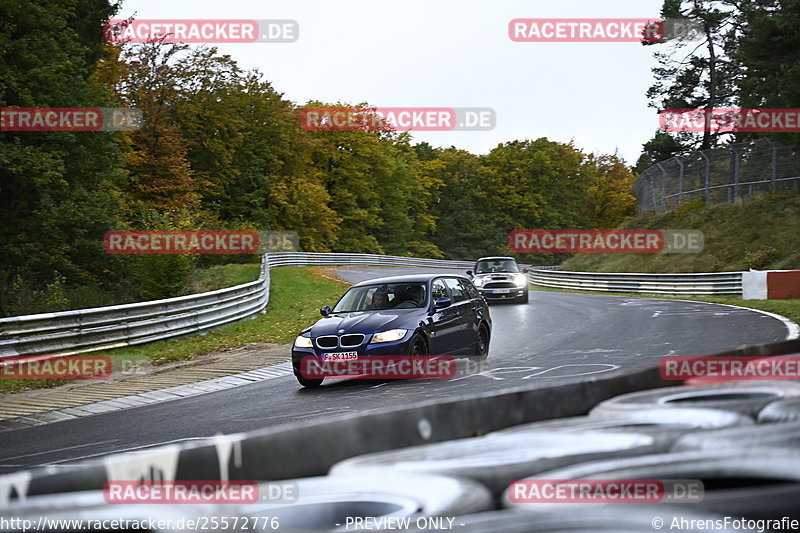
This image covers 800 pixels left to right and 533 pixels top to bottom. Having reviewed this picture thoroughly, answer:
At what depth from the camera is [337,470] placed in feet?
7.93

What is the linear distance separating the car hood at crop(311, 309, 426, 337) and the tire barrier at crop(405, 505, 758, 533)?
31.2 ft

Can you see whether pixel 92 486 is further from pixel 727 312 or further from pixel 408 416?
pixel 727 312

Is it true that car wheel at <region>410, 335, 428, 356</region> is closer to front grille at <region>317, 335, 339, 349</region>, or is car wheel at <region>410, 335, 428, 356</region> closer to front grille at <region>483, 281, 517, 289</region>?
front grille at <region>317, 335, 339, 349</region>

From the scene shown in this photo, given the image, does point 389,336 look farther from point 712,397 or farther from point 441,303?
point 712,397

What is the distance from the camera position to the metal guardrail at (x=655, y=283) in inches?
1224

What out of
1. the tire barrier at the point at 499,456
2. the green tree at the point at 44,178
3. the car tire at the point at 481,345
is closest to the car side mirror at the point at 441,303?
the car tire at the point at 481,345

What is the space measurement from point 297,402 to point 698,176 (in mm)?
35999

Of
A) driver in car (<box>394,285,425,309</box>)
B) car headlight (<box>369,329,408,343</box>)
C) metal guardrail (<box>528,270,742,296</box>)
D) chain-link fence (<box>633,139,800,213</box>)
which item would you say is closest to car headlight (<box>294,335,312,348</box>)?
car headlight (<box>369,329,408,343</box>)

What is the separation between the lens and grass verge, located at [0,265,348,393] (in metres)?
15.1

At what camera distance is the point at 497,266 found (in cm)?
2936

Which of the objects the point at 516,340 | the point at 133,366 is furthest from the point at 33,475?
the point at 516,340

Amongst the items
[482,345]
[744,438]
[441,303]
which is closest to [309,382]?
[441,303]

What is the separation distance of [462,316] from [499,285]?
15211 millimetres

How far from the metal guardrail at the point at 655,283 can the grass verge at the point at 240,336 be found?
42.4ft
